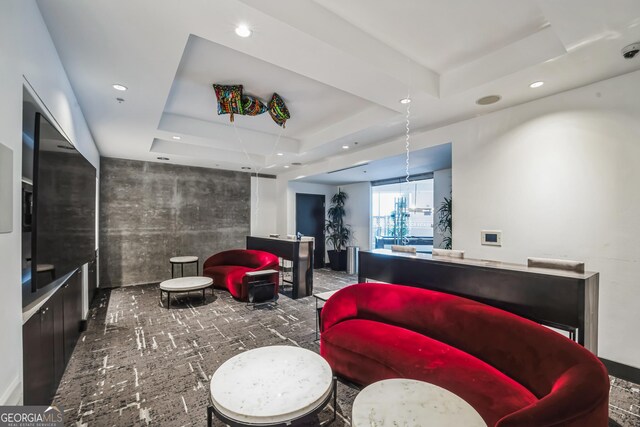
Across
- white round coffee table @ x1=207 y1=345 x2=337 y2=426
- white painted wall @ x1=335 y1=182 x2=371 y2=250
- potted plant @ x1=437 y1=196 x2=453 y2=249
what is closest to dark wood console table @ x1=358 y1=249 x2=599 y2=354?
white round coffee table @ x1=207 y1=345 x2=337 y2=426

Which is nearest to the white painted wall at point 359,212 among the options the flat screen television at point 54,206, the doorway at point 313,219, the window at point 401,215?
the window at point 401,215

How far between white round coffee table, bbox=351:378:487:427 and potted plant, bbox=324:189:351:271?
268 inches

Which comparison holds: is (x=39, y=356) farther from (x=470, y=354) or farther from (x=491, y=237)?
(x=491, y=237)

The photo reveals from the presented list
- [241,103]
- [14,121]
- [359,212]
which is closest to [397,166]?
[359,212]

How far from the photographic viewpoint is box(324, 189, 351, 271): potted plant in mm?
8383

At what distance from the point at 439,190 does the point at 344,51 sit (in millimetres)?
5010

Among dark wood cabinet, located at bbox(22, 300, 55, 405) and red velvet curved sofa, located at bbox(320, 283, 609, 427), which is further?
dark wood cabinet, located at bbox(22, 300, 55, 405)

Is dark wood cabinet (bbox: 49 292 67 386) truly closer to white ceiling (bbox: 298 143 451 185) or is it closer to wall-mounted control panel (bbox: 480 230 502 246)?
wall-mounted control panel (bbox: 480 230 502 246)

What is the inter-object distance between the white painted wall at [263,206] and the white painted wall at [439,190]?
458cm

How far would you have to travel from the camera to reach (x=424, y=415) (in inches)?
53.0

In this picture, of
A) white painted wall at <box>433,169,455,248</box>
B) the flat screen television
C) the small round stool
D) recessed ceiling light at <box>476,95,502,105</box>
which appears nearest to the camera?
the flat screen television

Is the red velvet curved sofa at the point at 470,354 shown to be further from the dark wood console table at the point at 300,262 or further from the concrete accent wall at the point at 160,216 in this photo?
the concrete accent wall at the point at 160,216

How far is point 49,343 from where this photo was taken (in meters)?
2.13

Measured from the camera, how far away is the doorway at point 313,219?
27.6ft
